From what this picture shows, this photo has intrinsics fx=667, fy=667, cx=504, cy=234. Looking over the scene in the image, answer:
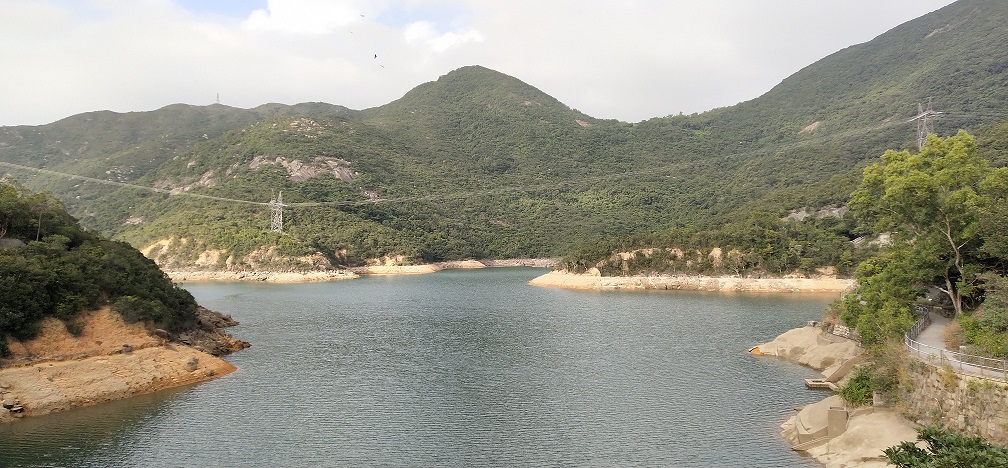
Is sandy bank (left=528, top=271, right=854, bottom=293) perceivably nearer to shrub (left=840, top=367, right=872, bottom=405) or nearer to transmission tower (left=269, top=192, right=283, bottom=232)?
shrub (left=840, top=367, right=872, bottom=405)

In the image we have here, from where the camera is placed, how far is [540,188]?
173 metres

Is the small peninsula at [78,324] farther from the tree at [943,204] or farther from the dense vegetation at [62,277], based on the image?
the tree at [943,204]

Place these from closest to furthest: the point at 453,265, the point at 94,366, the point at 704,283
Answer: the point at 94,366 → the point at 704,283 → the point at 453,265

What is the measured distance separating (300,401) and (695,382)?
17.0m

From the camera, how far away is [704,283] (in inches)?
3051

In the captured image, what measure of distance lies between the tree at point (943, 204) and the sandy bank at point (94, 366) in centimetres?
3133

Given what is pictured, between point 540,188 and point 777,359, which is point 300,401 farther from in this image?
point 540,188

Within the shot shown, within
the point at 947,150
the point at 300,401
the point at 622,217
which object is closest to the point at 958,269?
the point at 947,150

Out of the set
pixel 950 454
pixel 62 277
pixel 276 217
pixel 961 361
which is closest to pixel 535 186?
pixel 276 217

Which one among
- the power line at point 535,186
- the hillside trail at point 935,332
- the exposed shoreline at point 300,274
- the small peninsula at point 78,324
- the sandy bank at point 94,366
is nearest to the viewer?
the hillside trail at point 935,332

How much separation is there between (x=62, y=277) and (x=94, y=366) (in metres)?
5.73

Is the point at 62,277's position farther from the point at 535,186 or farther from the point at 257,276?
the point at 535,186

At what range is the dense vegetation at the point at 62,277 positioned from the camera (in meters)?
29.7

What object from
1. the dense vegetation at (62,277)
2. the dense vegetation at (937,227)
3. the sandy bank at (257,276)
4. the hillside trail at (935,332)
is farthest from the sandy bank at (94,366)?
the sandy bank at (257,276)
